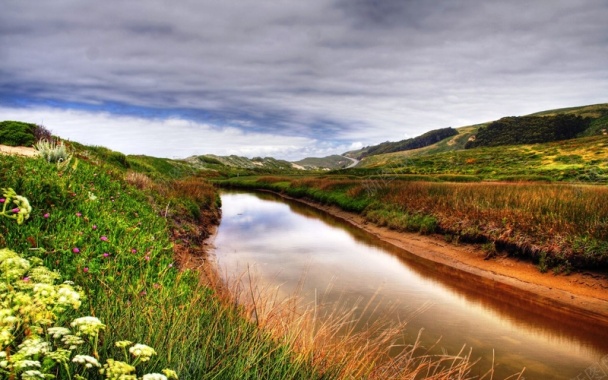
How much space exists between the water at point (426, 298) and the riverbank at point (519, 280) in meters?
0.28

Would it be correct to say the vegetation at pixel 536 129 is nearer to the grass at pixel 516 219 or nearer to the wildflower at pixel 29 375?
the grass at pixel 516 219

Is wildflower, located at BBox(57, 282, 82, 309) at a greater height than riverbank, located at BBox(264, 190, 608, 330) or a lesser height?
greater

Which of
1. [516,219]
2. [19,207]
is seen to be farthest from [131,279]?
[516,219]

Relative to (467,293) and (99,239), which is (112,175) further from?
(467,293)

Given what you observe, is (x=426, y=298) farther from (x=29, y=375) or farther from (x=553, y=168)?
(x=553, y=168)

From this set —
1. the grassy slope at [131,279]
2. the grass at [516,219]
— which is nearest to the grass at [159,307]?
the grassy slope at [131,279]

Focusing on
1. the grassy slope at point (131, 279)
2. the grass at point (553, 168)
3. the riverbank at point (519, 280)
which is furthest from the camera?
the grass at point (553, 168)

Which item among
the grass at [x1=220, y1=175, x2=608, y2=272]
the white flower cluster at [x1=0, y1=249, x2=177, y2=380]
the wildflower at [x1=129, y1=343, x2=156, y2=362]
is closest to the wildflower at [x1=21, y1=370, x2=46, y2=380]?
the white flower cluster at [x1=0, y1=249, x2=177, y2=380]

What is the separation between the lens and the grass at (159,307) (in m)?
3.44

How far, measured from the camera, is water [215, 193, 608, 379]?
7.52 m

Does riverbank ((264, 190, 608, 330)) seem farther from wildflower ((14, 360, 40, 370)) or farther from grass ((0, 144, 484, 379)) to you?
wildflower ((14, 360, 40, 370))

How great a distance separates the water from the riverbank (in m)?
0.28

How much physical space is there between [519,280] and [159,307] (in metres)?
11.7

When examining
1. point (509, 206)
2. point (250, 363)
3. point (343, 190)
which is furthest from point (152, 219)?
point (343, 190)
